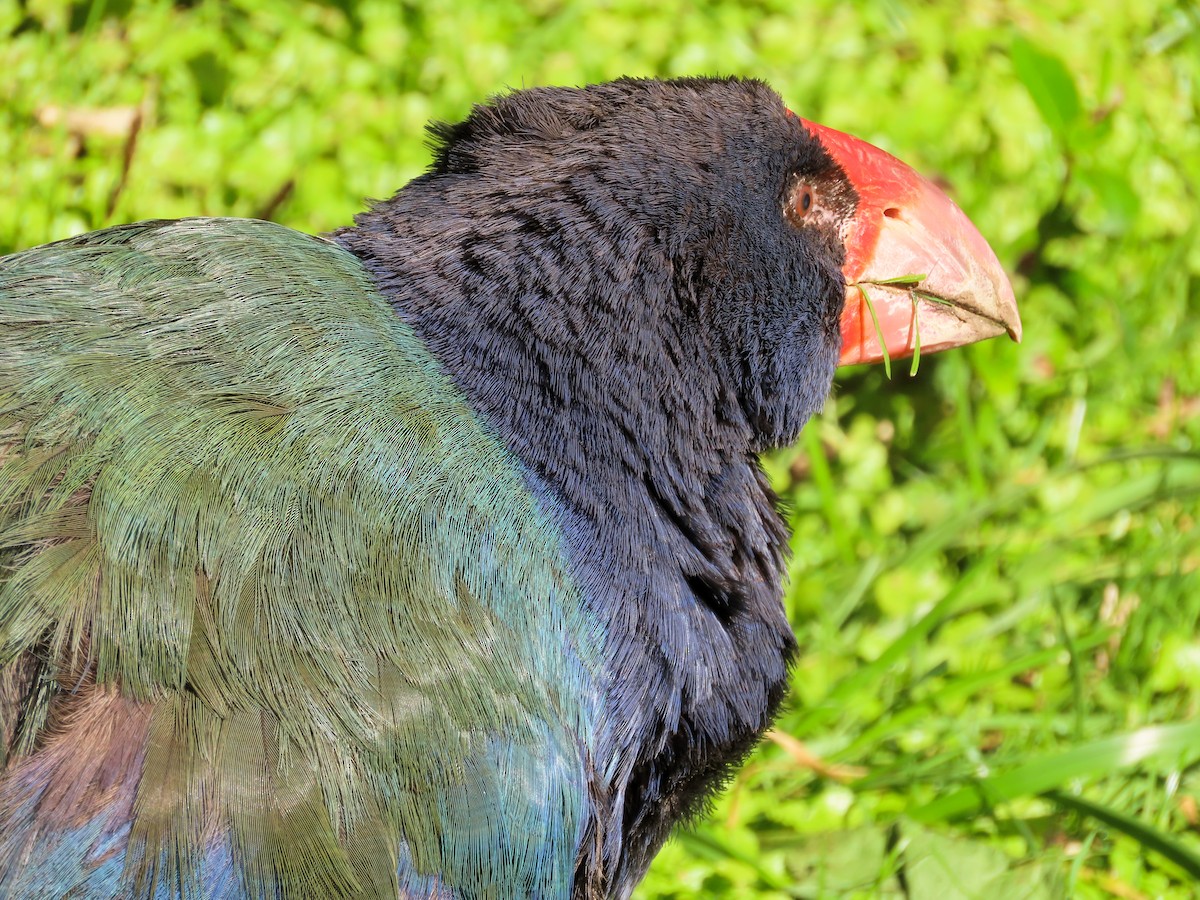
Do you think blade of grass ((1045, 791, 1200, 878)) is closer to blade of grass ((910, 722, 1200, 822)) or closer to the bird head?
blade of grass ((910, 722, 1200, 822))

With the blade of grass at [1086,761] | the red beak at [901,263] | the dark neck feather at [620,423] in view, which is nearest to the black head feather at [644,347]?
the dark neck feather at [620,423]

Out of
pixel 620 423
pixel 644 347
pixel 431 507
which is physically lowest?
pixel 431 507

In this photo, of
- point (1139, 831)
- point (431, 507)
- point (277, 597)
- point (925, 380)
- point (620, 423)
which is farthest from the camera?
point (925, 380)

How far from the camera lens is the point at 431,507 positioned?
1.77 m

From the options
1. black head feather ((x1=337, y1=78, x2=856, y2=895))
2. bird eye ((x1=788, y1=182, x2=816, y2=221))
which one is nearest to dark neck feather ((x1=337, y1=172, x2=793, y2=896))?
black head feather ((x1=337, y1=78, x2=856, y2=895))

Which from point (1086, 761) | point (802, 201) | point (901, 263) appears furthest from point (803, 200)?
point (1086, 761)

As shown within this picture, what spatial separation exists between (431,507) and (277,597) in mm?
235

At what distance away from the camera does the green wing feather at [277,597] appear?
5.21ft

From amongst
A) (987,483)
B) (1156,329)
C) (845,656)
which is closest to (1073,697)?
(845,656)

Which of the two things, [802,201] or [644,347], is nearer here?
[644,347]

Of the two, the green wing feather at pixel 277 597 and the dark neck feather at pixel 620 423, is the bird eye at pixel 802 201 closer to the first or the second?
the dark neck feather at pixel 620 423

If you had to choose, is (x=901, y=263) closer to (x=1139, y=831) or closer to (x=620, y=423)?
(x=620, y=423)

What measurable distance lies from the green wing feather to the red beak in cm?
78

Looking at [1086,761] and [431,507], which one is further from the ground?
[431,507]
